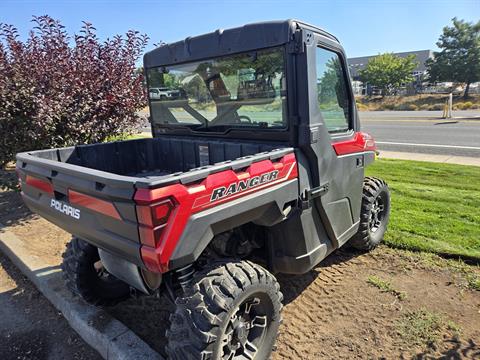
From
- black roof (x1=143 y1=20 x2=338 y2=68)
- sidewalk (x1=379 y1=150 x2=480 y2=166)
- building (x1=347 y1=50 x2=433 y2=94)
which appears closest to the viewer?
black roof (x1=143 y1=20 x2=338 y2=68)

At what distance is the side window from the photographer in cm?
283

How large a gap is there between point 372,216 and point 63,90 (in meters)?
4.32

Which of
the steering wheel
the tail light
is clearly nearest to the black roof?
the steering wheel

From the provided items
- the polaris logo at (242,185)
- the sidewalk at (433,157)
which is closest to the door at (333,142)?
the polaris logo at (242,185)

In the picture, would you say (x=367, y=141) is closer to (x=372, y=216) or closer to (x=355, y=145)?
(x=355, y=145)

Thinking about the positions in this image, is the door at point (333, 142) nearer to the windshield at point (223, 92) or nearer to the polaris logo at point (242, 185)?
the windshield at point (223, 92)

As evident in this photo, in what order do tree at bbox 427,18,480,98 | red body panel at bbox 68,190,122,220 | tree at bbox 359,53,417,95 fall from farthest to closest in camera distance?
tree at bbox 359,53,417,95 < tree at bbox 427,18,480,98 < red body panel at bbox 68,190,122,220

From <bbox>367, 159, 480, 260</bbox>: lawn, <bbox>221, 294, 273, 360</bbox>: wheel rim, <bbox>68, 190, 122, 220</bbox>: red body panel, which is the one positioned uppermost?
<bbox>68, 190, 122, 220</bbox>: red body panel

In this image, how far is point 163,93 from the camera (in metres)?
3.64

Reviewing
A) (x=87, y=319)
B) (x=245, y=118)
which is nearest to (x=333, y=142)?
(x=245, y=118)

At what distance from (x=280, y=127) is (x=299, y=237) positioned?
2.79 feet

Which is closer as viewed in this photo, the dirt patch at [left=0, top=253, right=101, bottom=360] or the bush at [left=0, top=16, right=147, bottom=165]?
the dirt patch at [left=0, top=253, right=101, bottom=360]

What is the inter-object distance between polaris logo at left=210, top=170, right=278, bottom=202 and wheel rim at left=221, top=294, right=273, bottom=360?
0.74 m

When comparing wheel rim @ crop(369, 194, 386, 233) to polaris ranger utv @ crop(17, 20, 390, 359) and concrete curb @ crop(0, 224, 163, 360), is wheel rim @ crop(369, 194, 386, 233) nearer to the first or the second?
polaris ranger utv @ crop(17, 20, 390, 359)
